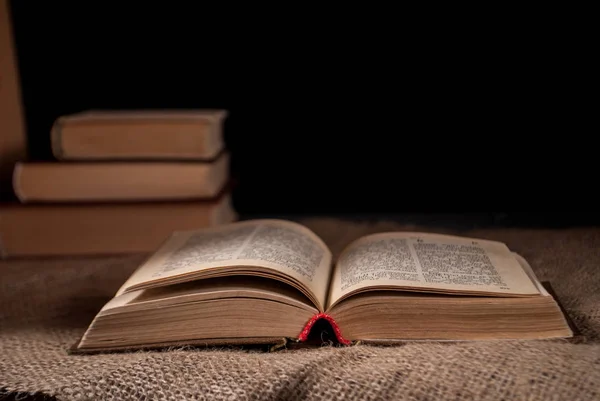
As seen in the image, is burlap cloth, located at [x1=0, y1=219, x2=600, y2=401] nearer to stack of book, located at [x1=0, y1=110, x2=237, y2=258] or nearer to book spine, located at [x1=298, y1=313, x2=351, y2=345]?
book spine, located at [x1=298, y1=313, x2=351, y2=345]

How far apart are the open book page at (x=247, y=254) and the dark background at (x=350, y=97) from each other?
0.52 meters

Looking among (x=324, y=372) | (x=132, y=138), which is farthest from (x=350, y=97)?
(x=324, y=372)

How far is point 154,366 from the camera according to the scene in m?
0.59

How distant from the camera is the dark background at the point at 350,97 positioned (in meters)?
1.36

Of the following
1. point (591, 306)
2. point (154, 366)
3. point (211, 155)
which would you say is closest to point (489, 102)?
point (211, 155)

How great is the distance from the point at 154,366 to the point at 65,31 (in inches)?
39.0

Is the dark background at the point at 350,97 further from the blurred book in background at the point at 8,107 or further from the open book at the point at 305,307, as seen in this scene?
the open book at the point at 305,307

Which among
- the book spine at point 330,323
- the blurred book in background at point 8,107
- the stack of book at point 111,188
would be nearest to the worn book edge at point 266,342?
the book spine at point 330,323

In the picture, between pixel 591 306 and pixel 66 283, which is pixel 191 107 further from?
pixel 591 306

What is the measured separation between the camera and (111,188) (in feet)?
3.75

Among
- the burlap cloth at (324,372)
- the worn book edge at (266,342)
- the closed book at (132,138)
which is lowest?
the worn book edge at (266,342)

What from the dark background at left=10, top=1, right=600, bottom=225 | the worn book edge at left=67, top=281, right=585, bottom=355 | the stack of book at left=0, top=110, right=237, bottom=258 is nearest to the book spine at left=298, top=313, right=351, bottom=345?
the worn book edge at left=67, top=281, right=585, bottom=355

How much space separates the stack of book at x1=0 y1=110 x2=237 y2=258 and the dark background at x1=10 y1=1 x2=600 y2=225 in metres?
0.24

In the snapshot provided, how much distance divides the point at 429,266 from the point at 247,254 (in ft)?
0.67
